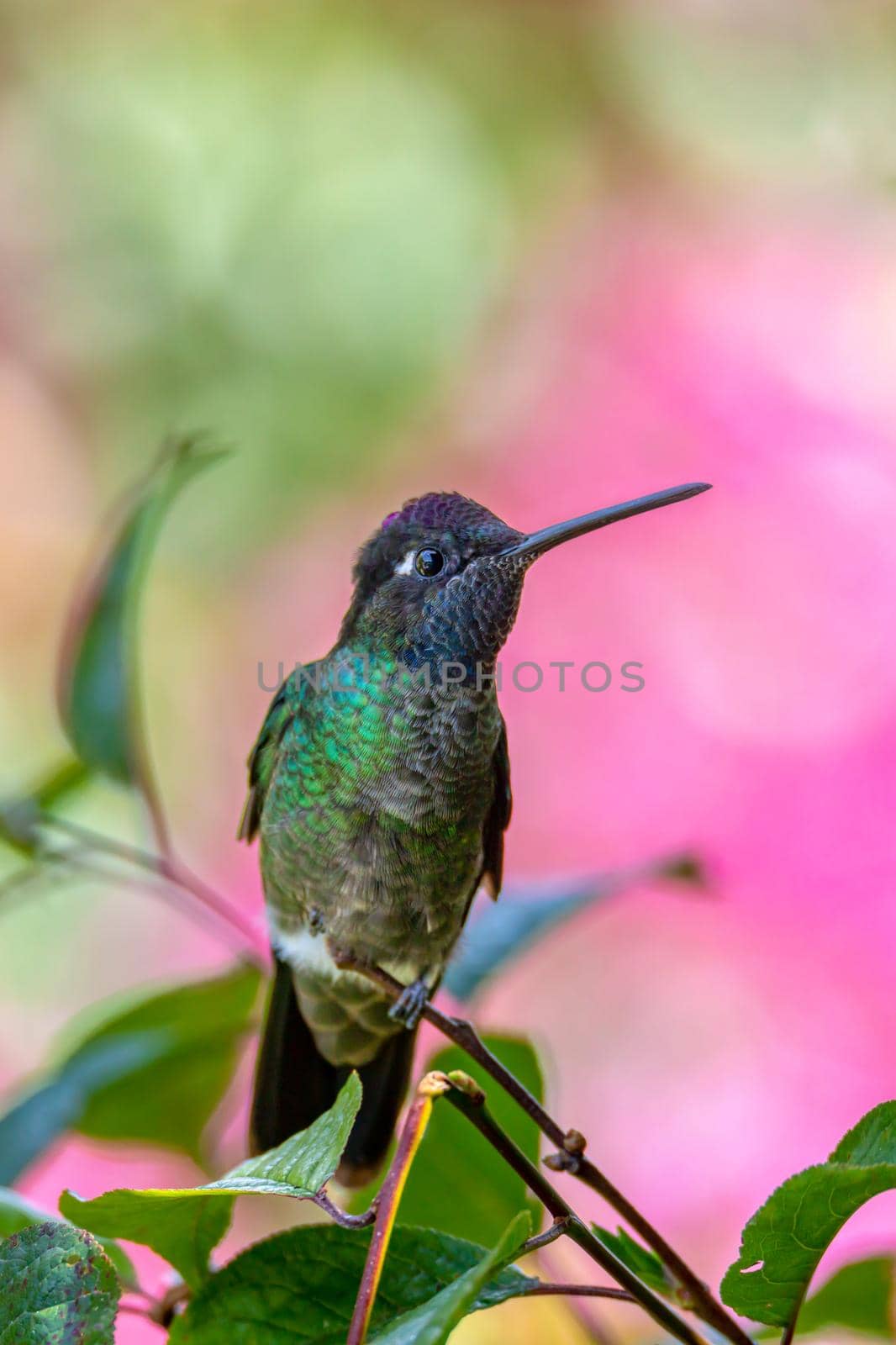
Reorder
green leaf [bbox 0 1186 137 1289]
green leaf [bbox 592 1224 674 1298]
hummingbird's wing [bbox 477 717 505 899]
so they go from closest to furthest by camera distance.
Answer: green leaf [bbox 592 1224 674 1298] → green leaf [bbox 0 1186 137 1289] → hummingbird's wing [bbox 477 717 505 899]

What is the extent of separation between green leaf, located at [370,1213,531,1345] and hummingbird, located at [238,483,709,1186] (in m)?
0.59

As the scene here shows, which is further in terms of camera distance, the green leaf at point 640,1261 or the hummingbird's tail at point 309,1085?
the hummingbird's tail at point 309,1085

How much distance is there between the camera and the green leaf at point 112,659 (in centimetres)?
148

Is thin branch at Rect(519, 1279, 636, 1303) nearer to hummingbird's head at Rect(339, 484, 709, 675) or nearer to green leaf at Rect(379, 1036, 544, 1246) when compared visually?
green leaf at Rect(379, 1036, 544, 1246)

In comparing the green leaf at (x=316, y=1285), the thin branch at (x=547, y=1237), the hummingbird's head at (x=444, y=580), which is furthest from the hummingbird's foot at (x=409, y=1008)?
the thin branch at (x=547, y=1237)

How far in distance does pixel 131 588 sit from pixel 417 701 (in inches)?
13.6

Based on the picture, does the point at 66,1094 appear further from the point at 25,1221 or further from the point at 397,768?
the point at 397,768

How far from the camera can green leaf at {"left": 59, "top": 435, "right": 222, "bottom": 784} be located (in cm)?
148

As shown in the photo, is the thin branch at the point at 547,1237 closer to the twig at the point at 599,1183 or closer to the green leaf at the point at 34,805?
the twig at the point at 599,1183

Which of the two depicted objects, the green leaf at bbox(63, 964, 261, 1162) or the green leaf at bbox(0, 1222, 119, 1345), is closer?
the green leaf at bbox(0, 1222, 119, 1345)

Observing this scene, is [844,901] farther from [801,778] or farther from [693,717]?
[693,717]

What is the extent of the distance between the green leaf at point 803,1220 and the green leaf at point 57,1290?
423 mm

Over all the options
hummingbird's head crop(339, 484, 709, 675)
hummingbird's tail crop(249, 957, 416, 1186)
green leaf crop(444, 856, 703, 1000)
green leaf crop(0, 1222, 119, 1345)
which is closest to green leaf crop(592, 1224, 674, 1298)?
green leaf crop(0, 1222, 119, 1345)

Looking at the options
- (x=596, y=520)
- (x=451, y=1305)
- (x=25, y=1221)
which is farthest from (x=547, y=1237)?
(x=596, y=520)
